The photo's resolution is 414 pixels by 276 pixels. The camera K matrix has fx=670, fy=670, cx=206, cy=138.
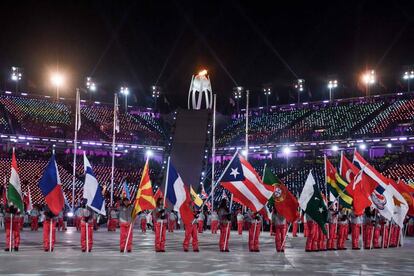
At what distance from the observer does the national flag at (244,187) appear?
21891 mm

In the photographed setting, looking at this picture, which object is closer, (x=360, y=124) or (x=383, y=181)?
(x=383, y=181)

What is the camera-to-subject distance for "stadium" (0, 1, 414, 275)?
2123 cm

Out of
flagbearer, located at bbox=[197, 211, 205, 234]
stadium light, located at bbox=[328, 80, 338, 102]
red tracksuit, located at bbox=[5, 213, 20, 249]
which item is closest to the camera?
red tracksuit, located at bbox=[5, 213, 20, 249]

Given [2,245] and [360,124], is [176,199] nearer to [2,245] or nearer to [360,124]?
[2,245]

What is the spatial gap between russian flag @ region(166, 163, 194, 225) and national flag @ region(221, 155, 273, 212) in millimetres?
1459

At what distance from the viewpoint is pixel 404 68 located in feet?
212

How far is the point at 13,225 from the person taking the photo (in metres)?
21.7

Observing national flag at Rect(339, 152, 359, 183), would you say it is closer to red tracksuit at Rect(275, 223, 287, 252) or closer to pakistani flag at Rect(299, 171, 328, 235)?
pakistani flag at Rect(299, 171, 328, 235)

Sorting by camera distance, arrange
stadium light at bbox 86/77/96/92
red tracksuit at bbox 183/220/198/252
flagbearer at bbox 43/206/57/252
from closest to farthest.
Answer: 1. flagbearer at bbox 43/206/57/252
2. red tracksuit at bbox 183/220/198/252
3. stadium light at bbox 86/77/96/92

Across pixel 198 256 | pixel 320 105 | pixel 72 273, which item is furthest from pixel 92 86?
pixel 72 273

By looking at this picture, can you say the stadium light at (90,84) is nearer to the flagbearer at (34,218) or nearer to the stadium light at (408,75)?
the stadium light at (408,75)

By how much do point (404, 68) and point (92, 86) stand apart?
31.9 metres

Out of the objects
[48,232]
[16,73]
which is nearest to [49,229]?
[48,232]

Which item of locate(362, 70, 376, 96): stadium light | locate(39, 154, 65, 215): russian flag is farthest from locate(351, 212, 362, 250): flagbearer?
locate(362, 70, 376, 96): stadium light
